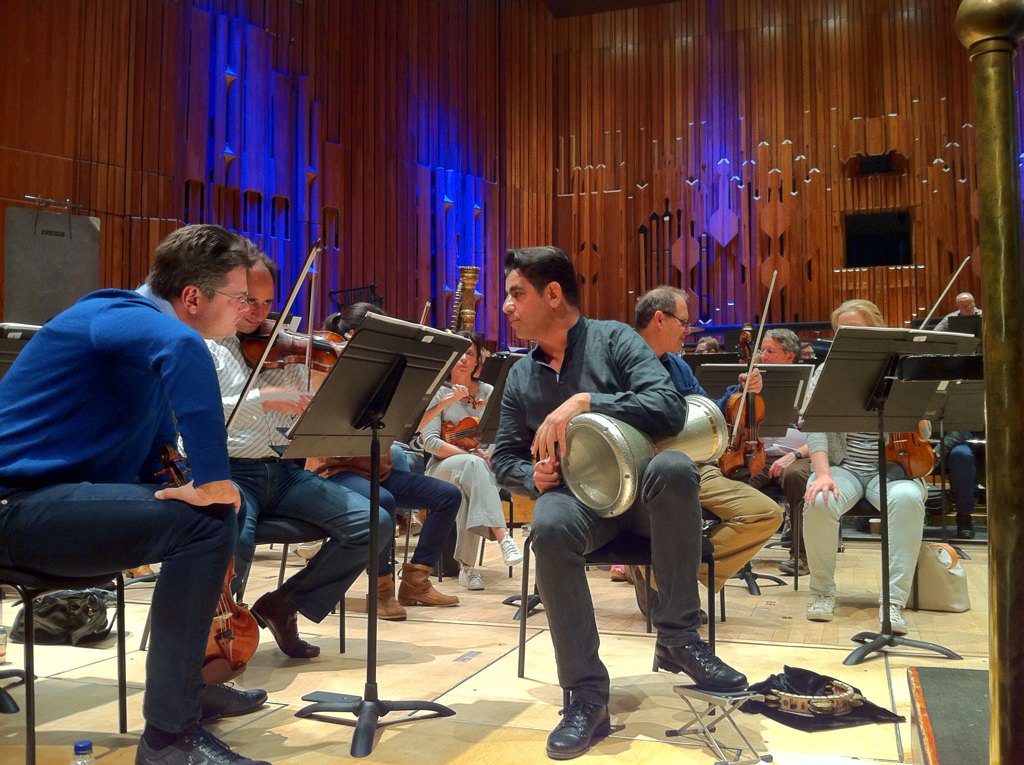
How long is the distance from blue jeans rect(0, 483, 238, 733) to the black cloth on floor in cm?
156

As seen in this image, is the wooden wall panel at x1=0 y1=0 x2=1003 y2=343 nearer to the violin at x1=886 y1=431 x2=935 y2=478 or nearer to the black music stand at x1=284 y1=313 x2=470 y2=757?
A: the black music stand at x1=284 y1=313 x2=470 y2=757

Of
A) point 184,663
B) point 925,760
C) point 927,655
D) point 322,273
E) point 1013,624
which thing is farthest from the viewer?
point 322,273

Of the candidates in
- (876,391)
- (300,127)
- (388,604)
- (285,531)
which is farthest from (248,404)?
(300,127)

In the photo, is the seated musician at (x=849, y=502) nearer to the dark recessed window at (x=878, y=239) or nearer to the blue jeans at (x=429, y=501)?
the blue jeans at (x=429, y=501)

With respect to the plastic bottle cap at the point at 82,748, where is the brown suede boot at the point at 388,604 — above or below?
below

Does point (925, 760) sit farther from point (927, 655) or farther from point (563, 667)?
point (927, 655)

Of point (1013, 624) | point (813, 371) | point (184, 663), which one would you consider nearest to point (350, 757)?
point (184, 663)

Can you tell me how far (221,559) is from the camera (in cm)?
213

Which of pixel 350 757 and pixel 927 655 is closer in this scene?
pixel 350 757

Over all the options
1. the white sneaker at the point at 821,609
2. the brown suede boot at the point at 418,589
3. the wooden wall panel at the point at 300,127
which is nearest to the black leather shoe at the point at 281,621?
the brown suede boot at the point at 418,589

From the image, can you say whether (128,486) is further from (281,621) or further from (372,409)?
(281,621)

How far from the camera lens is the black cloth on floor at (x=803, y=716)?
8.30 feet

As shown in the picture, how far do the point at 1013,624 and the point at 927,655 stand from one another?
2.78 metres

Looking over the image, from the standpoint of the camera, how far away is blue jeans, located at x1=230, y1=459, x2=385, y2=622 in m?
3.20
